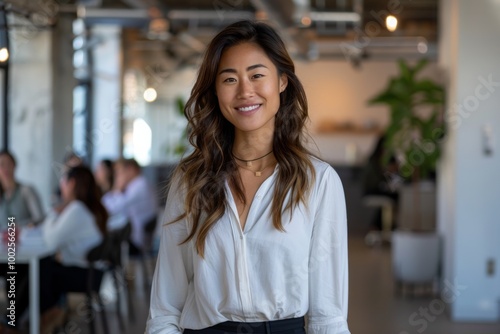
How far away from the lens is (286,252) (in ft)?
6.11

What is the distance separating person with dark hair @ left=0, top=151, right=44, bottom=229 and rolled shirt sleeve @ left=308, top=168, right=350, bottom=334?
19.2 ft

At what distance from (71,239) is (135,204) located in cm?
271

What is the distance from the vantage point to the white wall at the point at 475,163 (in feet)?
24.8

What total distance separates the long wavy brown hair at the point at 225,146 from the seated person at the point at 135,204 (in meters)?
6.92

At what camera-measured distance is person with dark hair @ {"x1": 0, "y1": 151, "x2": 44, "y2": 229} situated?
24.5 ft

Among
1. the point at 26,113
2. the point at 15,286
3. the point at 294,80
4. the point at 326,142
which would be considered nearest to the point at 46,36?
the point at 26,113

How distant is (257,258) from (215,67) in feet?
1.41

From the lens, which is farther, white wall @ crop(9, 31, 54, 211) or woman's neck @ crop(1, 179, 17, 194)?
white wall @ crop(9, 31, 54, 211)

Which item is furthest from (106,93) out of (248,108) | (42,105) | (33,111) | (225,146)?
(248,108)

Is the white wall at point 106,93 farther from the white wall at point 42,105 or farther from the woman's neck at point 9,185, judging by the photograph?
the woman's neck at point 9,185

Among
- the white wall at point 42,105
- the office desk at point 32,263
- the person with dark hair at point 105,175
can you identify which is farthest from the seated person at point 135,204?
the office desk at point 32,263

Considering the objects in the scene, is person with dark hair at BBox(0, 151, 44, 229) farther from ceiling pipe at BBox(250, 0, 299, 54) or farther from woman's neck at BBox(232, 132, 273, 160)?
woman's neck at BBox(232, 132, 273, 160)

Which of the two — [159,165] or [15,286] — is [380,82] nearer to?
[159,165]

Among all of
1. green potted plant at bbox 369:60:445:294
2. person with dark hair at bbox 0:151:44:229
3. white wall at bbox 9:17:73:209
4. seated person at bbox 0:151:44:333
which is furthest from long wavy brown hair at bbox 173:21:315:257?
white wall at bbox 9:17:73:209
